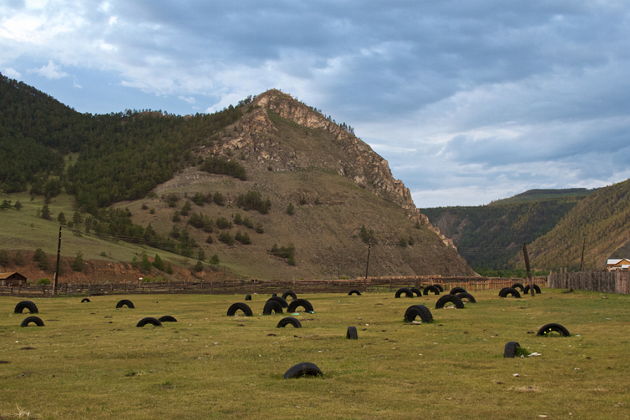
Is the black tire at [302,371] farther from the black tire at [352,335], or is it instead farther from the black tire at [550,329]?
the black tire at [550,329]

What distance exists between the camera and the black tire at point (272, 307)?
29.9 metres

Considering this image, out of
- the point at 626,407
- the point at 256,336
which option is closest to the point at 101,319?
the point at 256,336

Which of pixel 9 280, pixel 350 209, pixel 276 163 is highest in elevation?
pixel 276 163

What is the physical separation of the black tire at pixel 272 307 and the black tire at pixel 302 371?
17403 mm

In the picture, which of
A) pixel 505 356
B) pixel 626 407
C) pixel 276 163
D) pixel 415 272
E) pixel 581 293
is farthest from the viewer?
pixel 276 163

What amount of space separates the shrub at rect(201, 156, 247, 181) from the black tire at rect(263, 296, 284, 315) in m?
135

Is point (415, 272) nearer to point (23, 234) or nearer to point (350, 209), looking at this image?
point (350, 209)

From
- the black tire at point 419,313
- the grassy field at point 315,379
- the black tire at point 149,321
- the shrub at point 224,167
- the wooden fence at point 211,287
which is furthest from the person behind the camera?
the shrub at point 224,167

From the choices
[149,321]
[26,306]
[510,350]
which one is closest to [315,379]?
[510,350]

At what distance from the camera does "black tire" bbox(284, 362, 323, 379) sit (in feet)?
40.4

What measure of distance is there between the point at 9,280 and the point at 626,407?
69224 mm

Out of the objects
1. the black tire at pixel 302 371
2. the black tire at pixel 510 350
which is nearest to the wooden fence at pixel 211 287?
the black tire at pixel 302 371

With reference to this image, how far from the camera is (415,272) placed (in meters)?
145

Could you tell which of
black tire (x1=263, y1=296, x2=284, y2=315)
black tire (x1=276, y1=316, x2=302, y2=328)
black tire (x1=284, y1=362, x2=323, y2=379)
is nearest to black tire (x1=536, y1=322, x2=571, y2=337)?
black tire (x1=276, y1=316, x2=302, y2=328)
